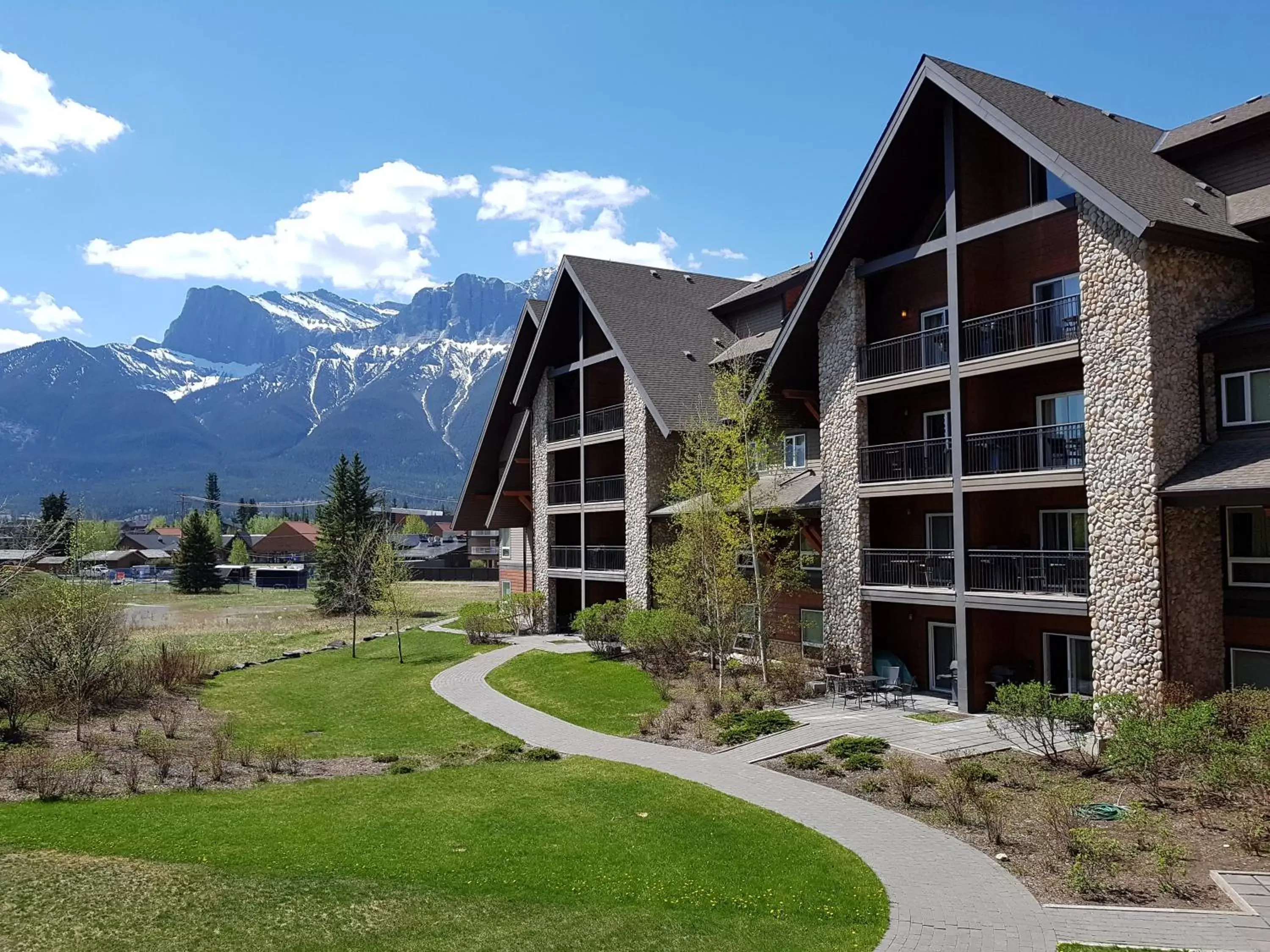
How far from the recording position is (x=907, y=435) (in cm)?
2444

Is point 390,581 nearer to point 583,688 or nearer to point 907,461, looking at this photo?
point 583,688

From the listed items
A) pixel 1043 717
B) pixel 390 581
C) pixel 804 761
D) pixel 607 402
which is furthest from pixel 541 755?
pixel 607 402

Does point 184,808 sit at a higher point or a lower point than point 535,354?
lower

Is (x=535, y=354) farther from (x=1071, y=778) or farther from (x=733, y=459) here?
(x=1071, y=778)

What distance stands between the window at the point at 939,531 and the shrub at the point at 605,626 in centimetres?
1023

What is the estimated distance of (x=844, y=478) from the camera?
957 inches

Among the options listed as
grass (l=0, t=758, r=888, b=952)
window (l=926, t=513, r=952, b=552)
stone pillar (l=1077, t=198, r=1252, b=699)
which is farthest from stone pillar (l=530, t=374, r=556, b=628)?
stone pillar (l=1077, t=198, r=1252, b=699)

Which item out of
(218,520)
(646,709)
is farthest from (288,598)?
(218,520)

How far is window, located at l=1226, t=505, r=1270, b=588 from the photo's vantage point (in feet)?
57.9

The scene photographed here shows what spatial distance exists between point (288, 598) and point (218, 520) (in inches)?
3330

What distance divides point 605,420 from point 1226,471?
71.7 ft

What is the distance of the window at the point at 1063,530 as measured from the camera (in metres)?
20.8

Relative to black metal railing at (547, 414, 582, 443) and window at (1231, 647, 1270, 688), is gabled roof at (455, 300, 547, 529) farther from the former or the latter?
window at (1231, 647, 1270, 688)

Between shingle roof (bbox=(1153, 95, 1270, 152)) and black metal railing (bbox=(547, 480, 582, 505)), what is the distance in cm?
2157
